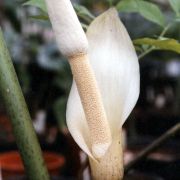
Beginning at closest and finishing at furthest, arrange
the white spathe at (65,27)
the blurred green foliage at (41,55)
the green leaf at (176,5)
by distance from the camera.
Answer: the white spathe at (65,27)
the green leaf at (176,5)
the blurred green foliage at (41,55)

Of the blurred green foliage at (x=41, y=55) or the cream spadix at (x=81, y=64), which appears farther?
the blurred green foliage at (x=41, y=55)

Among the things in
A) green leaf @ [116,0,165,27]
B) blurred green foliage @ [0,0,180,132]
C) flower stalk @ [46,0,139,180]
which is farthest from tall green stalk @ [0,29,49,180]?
blurred green foliage @ [0,0,180,132]

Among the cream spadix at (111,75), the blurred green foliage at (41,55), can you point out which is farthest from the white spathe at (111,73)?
the blurred green foliage at (41,55)

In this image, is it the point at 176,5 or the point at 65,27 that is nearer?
the point at 65,27

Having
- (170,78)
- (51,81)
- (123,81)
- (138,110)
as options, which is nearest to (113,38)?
(123,81)

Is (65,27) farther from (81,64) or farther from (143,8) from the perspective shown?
(143,8)

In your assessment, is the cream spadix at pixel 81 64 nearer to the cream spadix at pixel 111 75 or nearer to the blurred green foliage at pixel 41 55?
the cream spadix at pixel 111 75

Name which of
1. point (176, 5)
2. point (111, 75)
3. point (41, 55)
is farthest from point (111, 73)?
point (41, 55)
